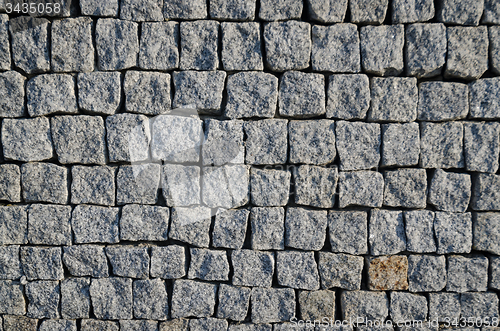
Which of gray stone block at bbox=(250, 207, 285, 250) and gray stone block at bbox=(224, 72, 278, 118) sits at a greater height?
gray stone block at bbox=(224, 72, 278, 118)

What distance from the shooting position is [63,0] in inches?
105

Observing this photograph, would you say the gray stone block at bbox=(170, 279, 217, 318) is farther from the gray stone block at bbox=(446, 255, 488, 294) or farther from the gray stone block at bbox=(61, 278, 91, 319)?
the gray stone block at bbox=(446, 255, 488, 294)

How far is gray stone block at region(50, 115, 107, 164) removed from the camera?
2.71m

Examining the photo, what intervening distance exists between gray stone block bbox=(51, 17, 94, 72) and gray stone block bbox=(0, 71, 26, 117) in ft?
1.20

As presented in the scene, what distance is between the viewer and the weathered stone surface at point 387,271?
2725 millimetres

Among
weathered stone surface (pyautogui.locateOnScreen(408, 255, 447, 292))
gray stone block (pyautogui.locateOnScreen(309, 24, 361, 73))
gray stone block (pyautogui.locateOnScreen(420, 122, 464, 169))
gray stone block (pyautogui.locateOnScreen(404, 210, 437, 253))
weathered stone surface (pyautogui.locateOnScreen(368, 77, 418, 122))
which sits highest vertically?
gray stone block (pyautogui.locateOnScreen(309, 24, 361, 73))

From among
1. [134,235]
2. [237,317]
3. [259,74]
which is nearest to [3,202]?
[134,235]

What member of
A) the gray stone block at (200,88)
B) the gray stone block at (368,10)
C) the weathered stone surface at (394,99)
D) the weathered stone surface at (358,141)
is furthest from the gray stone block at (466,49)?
the gray stone block at (200,88)

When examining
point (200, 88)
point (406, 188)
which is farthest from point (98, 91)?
point (406, 188)

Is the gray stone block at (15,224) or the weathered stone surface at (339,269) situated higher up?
the gray stone block at (15,224)

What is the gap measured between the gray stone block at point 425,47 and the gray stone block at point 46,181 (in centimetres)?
334

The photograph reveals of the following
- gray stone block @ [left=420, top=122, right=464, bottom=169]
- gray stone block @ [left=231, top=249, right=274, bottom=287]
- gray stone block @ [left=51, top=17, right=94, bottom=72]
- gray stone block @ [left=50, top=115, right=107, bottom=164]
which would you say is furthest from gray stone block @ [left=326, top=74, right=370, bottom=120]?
gray stone block @ [left=51, top=17, right=94, bottom=72]

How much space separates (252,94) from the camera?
2.67m

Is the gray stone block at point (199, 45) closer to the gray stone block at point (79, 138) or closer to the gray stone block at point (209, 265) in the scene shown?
the gray stone block at point (79, 138)
